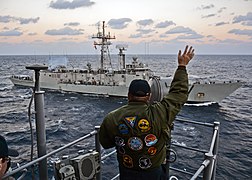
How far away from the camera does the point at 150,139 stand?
94.8 inches

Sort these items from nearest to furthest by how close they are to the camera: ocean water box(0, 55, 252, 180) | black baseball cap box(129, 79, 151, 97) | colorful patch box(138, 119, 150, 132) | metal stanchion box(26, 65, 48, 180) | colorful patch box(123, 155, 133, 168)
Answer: colorful patch box(138, 119, 150, 132) → black baseball cap box(129, 79, 151, 97) → colorful patch box(123, 155, 133, 168) → metal stanchion box(26, 65, 48, 180) → ocean water box(0, 55, 252, 180)

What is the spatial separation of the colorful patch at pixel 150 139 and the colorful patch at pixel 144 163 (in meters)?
0.18

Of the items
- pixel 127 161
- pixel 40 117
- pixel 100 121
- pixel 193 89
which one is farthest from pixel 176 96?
pixel 193 89

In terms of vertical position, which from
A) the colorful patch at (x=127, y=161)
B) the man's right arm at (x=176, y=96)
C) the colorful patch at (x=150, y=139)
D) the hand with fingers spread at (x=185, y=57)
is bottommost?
the colorful patch at (x=127, y=161)

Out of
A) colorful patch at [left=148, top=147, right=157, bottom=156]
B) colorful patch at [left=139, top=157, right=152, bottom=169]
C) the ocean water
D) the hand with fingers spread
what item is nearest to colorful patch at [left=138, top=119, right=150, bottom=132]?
colorful patch at [left=148, top=147, right=157, bottom=156]

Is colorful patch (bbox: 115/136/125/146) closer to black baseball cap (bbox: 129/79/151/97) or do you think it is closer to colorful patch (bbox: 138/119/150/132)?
colorful patch (bbox: 138/119/150/132)

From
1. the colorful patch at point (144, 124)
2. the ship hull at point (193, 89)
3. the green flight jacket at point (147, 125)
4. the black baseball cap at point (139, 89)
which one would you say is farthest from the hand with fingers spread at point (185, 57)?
the ship hull at point (193, 89)

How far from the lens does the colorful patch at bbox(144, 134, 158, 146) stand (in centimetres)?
240

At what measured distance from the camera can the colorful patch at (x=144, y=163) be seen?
250cm

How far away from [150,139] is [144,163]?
30 cm

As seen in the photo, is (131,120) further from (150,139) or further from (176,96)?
(176,96)

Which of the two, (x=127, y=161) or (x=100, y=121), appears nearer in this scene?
(x=127, y=161)

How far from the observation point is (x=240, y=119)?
2775 centimetres

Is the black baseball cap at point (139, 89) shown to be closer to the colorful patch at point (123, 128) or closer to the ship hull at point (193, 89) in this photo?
the colorful patch at point (123, 128)
